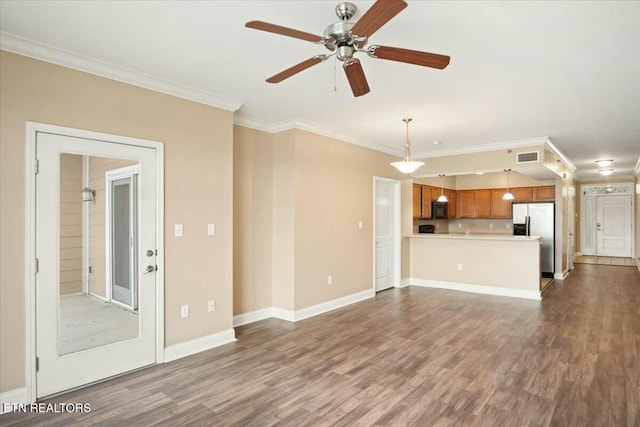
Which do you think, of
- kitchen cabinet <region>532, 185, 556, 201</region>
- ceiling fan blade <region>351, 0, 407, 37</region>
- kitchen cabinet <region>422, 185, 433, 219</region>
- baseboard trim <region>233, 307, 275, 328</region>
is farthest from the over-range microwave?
ceiling fan blade <region>351, 0, 407, 37</region>

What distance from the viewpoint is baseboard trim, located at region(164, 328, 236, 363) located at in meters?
3.47

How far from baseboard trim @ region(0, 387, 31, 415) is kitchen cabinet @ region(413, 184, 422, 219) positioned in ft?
22.0

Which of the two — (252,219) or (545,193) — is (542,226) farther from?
(252,219)

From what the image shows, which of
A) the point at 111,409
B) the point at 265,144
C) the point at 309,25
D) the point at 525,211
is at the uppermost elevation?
the point at 309,25

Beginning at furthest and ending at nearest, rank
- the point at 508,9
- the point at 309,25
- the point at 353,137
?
the point at 353,137
the point at 309,25
the point at 508,9

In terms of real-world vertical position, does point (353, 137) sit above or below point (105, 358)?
above

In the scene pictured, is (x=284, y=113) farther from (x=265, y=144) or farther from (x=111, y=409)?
(x=111, y=409)

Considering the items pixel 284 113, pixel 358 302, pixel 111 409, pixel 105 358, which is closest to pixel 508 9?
pixel 284 113

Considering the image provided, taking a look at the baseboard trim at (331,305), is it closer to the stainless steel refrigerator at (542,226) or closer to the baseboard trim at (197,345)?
the baseboard trim at (197,345)

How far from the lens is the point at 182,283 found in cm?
359

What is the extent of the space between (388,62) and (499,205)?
7371 millimetres

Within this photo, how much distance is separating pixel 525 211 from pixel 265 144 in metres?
6.26

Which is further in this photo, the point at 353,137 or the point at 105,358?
the point at 353,137

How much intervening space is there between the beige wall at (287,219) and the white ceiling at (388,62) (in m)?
0.39
